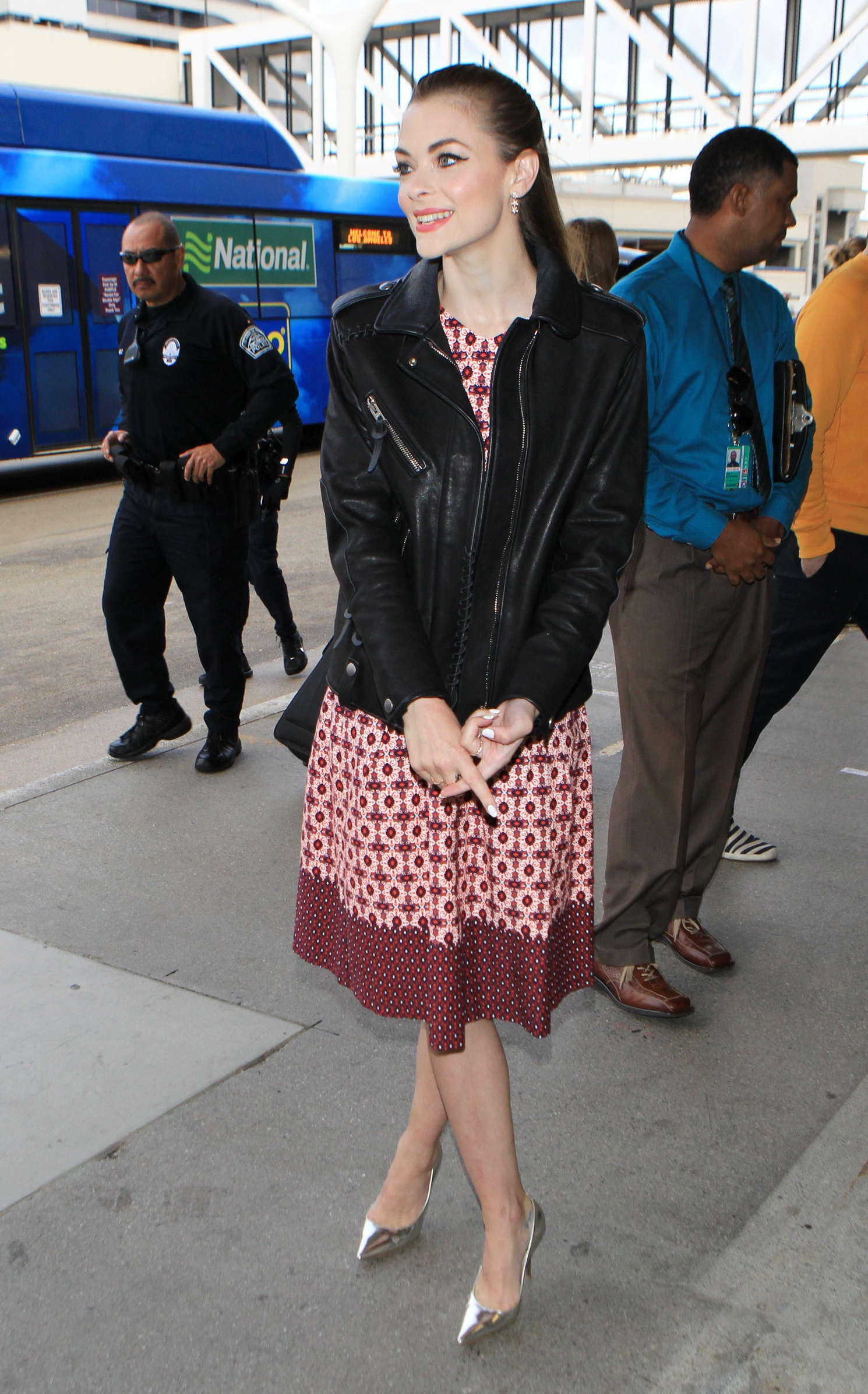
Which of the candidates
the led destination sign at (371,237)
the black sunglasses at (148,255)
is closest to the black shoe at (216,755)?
the black sunglasses at (148,255)

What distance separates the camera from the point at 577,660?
2.07 m

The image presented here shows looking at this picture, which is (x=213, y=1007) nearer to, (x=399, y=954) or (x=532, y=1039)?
(x=532, y=1039)

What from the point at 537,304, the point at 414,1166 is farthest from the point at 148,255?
the point at 414,1166

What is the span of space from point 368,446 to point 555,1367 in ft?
4.92

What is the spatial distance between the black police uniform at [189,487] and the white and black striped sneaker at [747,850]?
203 centimetres

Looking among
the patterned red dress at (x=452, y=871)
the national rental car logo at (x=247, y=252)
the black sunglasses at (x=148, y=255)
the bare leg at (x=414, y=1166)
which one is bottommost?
the bare leg at (x=414, y=1166)

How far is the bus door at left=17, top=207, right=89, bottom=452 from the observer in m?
13.0

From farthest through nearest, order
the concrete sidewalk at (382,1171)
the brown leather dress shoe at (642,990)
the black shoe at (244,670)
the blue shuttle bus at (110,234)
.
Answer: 1. the blue shuttle bus at (110,234)
2. the black shoe at (244,670)
3. the brown leather dress shoe at (642,990)
4. the concrete sidewalk at (382,1171)

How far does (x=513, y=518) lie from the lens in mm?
2061

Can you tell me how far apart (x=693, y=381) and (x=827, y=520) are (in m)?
0.80

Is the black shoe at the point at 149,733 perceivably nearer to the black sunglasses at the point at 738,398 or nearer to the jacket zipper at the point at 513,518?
the black sunglasses at the point at 738,398

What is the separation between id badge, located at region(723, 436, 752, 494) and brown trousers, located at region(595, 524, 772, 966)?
0.59ft

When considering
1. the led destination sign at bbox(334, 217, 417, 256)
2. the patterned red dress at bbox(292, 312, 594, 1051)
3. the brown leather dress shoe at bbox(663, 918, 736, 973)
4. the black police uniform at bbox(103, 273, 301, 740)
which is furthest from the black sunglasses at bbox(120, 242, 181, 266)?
the led destination sign at bbox(334, 217, 417, 256)

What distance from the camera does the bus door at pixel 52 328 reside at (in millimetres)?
13016
